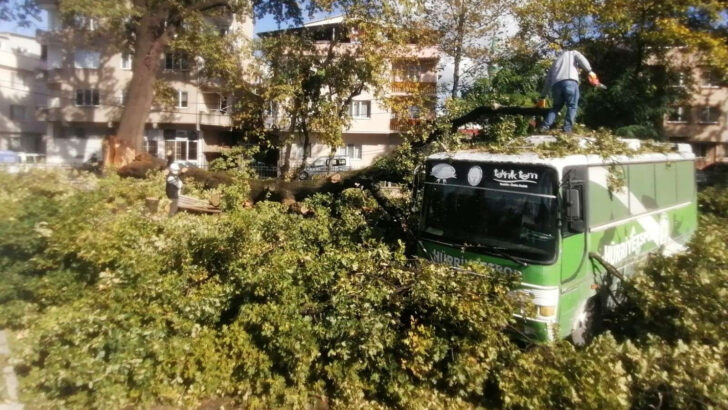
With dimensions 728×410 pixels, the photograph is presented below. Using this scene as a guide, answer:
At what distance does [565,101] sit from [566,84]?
271 millimetres

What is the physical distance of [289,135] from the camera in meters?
16.9

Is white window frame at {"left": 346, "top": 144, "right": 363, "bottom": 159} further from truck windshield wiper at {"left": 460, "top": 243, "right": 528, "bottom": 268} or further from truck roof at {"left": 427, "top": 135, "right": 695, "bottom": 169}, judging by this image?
truck windshield wiper at {"left": 460, "top": 243, "right": 528, "bottom": 268}

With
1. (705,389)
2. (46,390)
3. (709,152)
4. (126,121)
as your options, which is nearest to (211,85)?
(126,121)

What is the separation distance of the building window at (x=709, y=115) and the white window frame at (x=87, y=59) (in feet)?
143

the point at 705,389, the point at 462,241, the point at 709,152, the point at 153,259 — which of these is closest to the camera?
the point at 705,389

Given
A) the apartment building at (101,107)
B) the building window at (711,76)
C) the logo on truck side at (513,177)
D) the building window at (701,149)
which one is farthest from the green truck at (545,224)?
the building window at (701,149)

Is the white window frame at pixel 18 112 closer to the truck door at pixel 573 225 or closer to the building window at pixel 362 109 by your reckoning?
the building window at pixel 362 109

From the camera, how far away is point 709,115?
1458 inches

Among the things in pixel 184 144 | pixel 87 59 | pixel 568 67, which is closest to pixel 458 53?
pixel 568 67

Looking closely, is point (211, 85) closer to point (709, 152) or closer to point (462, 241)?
point (462, 241)

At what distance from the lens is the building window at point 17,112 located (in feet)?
124

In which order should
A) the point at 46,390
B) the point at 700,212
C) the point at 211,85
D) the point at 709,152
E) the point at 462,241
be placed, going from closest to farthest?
the point at 46,390 < the point at 462,241 < the point at 700,212 < the point at 211,85 < the point at 709,152

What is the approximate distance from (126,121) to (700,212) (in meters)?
16.2

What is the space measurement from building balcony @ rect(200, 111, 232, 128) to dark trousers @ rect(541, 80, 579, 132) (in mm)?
30137
